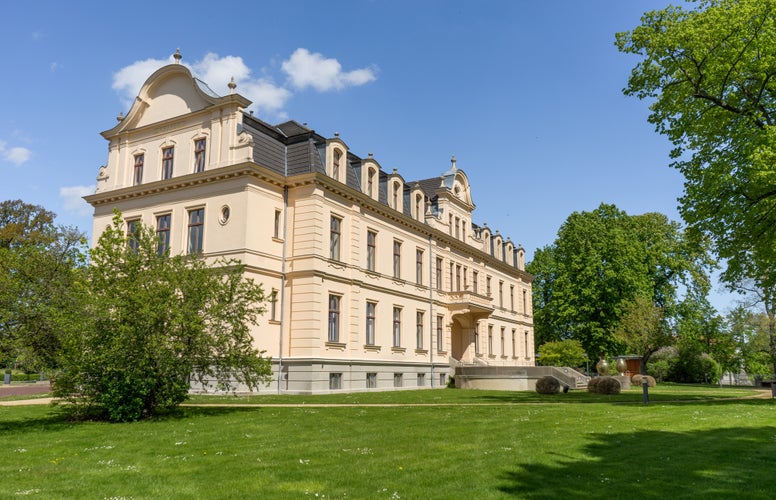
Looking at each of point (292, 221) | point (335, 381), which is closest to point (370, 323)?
point (335, 381)

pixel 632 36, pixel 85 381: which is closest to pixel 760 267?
pixel 632 36

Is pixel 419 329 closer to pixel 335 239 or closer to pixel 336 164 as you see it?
pixel 335 239

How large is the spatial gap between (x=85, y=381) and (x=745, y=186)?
21.7 m

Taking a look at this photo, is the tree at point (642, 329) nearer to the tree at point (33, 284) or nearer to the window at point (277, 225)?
the window at point (277, 225)

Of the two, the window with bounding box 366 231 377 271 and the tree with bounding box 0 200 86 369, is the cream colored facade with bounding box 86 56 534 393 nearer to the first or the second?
the window with bounding box 366 231 377 271

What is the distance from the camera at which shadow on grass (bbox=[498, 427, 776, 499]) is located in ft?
25.1

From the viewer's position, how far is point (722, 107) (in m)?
21.9

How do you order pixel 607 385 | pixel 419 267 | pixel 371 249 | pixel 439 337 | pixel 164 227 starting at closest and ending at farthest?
1. pixel 607 385
2. pixel 164 227
3. pixel 371 249
4. pixel 419 267
5. pixel 439 337

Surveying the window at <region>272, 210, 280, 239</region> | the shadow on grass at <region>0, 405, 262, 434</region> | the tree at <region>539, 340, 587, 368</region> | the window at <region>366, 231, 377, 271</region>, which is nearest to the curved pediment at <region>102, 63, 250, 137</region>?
the window at <region>272, 210, 280, 239</region>

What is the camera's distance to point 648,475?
28.2 ft

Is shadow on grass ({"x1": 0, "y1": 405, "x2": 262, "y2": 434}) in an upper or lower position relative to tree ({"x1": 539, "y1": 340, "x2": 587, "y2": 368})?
lower

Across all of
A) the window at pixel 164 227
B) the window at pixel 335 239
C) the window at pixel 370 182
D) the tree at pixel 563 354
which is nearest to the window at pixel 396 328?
the window at pixel 335 239

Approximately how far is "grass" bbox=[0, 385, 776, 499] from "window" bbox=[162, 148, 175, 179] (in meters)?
16.3

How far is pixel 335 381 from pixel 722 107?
20.0 m
